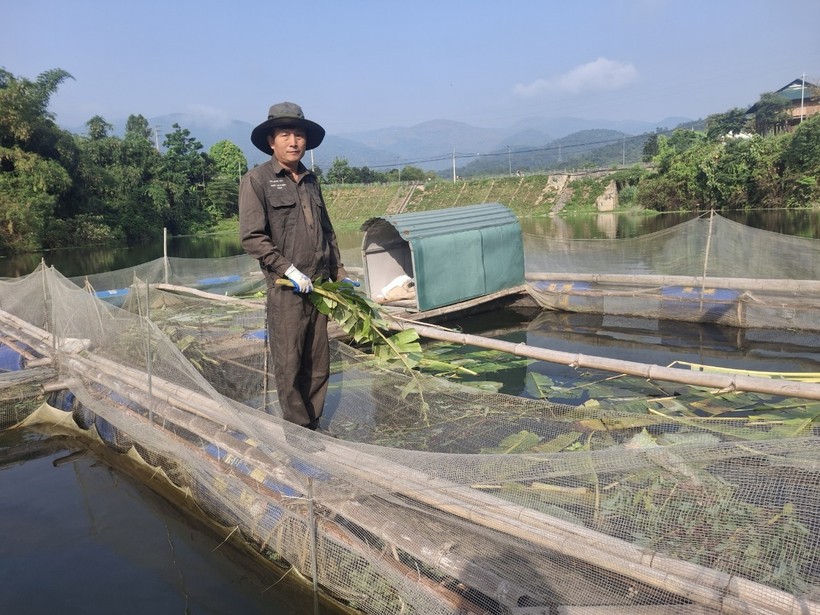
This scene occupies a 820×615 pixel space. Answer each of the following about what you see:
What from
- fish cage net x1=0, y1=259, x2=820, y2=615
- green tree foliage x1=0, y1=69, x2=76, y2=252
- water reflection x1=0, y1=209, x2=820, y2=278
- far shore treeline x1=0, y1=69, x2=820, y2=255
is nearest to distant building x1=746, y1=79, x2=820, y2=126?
far shore treeline x1=0, y1=69, x2=820, y2=255

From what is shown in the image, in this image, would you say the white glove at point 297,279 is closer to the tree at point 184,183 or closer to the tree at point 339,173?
the tree at point 184,183

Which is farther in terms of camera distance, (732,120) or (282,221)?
(732,120)

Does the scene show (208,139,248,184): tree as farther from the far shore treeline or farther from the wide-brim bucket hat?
the wide-brim bucket hat

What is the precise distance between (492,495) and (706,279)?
6.77 meters

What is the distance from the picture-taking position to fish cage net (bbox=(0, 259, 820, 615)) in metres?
1.79

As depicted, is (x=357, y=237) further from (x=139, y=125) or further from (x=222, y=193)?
(x=139, y=125)

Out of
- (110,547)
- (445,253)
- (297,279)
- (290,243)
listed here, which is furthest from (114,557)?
(445,253)

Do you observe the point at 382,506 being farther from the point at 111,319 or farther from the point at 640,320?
the point at 640,320

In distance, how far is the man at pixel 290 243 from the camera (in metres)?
3.04

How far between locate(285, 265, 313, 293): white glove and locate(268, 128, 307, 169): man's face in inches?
22.4

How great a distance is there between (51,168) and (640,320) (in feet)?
89.6

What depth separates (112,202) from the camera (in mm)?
33219

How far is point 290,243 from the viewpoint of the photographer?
3.19 m

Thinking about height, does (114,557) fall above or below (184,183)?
below
